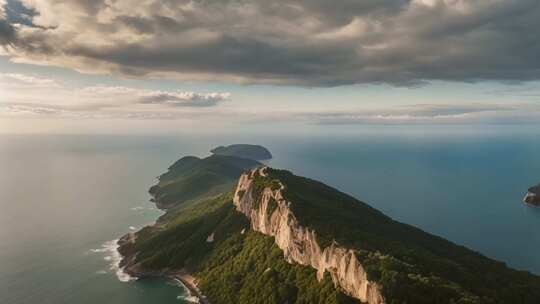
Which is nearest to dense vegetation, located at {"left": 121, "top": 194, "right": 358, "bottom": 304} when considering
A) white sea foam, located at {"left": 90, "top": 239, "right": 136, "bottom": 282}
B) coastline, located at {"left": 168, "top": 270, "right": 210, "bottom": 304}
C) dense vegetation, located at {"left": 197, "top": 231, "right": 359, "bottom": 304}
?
dense vegetation, located at {"left": 197, "top": 231, "right": 359, "bottom": 304}

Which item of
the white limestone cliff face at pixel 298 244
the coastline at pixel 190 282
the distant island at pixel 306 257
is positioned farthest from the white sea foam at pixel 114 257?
the white limestone cliff face at pixel 298 244

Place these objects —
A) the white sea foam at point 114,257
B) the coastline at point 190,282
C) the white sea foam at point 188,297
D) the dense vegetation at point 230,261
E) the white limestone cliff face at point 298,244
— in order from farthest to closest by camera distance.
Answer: the white sea foam at point 114,257, the coastline at point 190,282, the white sea foam at point 188,297, the dense vegetation at point 230,261, the white limestone cliff face at point 298,244

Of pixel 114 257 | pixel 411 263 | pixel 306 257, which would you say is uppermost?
pixel 411 263

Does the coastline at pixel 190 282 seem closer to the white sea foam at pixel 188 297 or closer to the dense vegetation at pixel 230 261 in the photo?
the white sea foam at pixel 188 297

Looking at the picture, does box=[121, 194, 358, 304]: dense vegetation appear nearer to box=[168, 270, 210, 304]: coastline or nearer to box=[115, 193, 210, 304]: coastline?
box=[168, 270, 210, 304]: coastline

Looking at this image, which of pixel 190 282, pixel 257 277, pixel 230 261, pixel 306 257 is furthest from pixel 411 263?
pixel 190 282

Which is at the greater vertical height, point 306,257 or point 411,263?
point 411,263

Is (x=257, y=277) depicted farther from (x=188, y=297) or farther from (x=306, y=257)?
(x=188, y=297)
